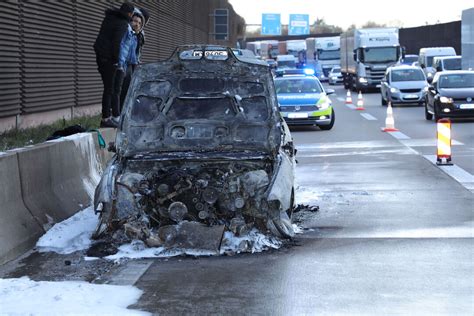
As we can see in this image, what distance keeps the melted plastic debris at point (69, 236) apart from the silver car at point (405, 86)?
93.7 feet

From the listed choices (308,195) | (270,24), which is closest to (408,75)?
(308,195)

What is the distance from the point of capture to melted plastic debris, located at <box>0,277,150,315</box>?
6.62 meters

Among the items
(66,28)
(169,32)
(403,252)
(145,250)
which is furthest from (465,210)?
(169,32)

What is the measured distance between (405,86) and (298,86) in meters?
12.1

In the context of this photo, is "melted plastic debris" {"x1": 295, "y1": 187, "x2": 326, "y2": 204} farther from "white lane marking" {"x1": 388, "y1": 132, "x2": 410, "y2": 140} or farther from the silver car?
the silver car

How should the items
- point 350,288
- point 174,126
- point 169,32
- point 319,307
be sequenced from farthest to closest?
point 169,32 → point 174,126 → point 350,288 → point 319,307

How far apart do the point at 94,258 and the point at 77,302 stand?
1.90 m

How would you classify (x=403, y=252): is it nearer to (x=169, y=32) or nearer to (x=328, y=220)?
(x=328, y=220)

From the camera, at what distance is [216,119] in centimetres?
1016

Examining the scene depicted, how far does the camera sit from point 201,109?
10281 millimetres

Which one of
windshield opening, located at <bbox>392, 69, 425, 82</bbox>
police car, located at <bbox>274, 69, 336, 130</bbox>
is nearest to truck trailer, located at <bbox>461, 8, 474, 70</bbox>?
windshield opening, located at <bbox>392, 69, 425, 82</bbox>

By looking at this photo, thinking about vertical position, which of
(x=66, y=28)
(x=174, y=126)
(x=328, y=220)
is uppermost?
(x=66, y=28)

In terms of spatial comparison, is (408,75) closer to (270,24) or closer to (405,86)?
(405,86)

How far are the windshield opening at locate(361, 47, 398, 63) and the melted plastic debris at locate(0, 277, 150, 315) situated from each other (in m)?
45.5
